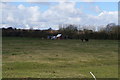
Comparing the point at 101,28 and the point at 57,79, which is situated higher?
the point at 101,28

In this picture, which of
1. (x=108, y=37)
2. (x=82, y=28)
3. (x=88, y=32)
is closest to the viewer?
(x=108, y=37)

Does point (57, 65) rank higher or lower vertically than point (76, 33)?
lower

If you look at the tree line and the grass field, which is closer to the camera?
the grass field

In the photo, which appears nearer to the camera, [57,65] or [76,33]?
[57,65]

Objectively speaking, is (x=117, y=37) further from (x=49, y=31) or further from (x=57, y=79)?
(x=57, y=79)

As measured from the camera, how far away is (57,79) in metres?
9.20

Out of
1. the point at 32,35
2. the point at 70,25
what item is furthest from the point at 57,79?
the point at 70,25

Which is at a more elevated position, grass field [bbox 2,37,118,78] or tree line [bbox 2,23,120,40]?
tree line [bbox 2,23,120,40]

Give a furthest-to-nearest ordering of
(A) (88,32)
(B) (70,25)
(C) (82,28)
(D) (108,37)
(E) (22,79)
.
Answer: (B) (70,25) < (C) (82,28) < (A) (88,32) < (D) (108,37) < (E) (22,79)

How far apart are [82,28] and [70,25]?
756 cm

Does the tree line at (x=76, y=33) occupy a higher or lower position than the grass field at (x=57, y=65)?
higher

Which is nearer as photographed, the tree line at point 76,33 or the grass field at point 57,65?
the grass field at point 57,65

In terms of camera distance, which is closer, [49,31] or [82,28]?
[82,28]

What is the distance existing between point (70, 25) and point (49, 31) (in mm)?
8350
